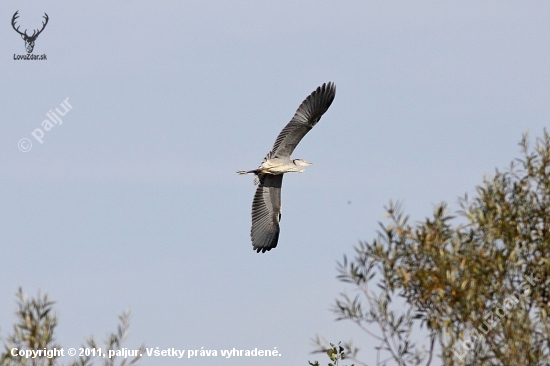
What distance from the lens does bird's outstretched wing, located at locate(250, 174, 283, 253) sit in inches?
806

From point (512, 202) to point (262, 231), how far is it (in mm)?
10691

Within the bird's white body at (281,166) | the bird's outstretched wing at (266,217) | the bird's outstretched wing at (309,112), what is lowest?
the bird's outstretched wing at (266,217)

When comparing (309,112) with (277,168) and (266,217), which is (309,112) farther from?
(266,217)

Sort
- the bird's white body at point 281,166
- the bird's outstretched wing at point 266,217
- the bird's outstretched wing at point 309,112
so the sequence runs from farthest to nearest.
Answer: the bird's outstretched wing at point 266,217, the bird's white body at point 281,166, the bird's outstretched wing at point 309,112

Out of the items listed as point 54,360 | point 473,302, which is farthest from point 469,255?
point 54,360

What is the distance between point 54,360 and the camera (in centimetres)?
938

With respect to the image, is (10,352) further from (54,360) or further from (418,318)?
(418,318)

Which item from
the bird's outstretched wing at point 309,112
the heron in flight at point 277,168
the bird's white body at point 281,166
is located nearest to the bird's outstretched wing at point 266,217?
the heron in flight at point 277,168

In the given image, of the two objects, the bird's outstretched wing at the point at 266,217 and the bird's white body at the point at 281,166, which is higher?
the bird's white body at the point at 281,166

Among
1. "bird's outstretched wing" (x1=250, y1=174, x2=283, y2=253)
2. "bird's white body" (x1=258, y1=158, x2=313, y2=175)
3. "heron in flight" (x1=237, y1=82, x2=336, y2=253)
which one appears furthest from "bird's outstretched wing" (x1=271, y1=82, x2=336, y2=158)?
"bird's outstretched wing" (x1=250, y1=174, x2=283, y2=253)

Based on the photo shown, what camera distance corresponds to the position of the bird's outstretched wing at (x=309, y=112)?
1912 cm

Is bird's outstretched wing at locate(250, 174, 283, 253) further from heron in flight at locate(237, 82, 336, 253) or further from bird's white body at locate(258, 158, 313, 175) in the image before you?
bird's white body at locate(258, 158, 313, 175)

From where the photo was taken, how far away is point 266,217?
68.0 feet

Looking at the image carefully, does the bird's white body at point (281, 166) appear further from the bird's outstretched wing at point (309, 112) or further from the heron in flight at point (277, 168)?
the bird's outstretched wing at point (309, 112)
